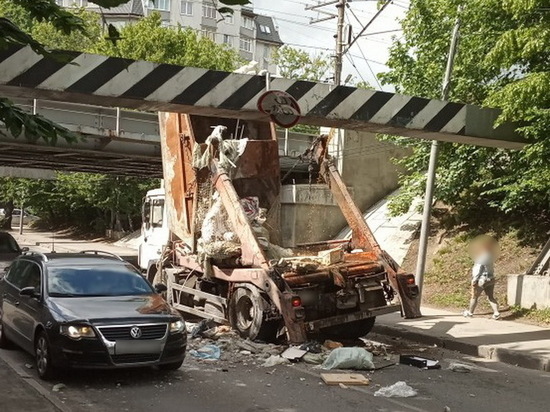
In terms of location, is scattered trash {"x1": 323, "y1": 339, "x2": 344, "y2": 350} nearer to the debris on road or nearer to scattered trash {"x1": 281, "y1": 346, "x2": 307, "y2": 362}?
scattered trash {"x1": 281, "y1": 346, "x2": 307, "y2": 362}

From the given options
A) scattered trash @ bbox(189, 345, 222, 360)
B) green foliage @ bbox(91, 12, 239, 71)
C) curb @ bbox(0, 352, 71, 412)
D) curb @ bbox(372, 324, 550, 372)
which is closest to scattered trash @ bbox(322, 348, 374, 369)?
scattered trash @ bbox(189, 345, 222, 360)

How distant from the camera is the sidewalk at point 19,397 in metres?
6.30

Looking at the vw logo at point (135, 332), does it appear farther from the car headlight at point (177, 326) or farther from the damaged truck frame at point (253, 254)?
the damaged truck frame at point (253, 254)

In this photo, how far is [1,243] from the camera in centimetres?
1736

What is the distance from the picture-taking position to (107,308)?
8031 millimetres

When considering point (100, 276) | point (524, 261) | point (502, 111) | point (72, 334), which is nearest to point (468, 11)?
point (502, 111)

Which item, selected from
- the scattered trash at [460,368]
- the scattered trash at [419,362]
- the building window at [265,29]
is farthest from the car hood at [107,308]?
the building window at [265,29]

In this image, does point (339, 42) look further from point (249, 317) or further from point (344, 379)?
point (344, 379)

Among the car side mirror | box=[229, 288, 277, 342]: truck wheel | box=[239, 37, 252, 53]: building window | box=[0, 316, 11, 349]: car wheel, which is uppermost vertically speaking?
box=[239, 37, 252, 53]: building window

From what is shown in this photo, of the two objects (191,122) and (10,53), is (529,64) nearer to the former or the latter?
(191,122)

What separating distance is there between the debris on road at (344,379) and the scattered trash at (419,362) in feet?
4.24

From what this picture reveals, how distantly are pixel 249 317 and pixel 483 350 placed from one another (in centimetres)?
363

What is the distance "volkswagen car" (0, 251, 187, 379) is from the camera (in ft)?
24.8

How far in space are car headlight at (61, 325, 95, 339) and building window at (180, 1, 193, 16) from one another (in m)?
78.1
